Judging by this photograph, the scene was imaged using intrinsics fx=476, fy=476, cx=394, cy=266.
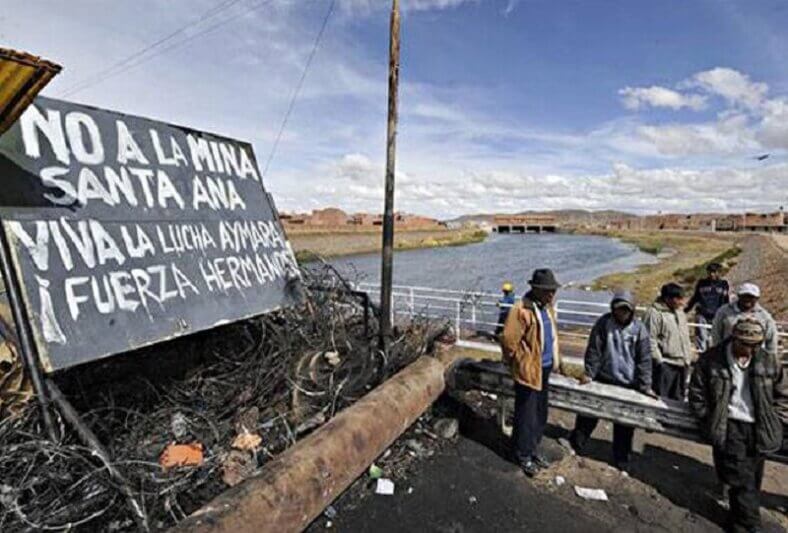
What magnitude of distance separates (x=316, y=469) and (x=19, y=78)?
268cm

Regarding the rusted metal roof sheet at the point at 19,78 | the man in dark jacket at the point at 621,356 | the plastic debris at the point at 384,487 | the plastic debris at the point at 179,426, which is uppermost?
the rusted metal roof sheet at the point at 19,78

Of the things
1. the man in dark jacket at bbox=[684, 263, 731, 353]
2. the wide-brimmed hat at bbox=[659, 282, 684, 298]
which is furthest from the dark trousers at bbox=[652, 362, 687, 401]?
the man in dark jacket at bbox=[684, 263, 731, 353]

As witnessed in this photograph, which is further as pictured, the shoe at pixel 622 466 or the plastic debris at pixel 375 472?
the shoe at pixel 622 466

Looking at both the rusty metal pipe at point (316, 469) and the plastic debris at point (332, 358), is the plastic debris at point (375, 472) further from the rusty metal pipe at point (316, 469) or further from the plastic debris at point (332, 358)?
the plastic debris at point (332, 358)

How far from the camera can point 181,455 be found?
3.39 metres

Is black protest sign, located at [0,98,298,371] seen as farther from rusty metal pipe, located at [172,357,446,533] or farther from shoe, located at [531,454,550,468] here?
shoe, located at [531,454,550,468]

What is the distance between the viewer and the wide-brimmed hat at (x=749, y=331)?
10.1 feet

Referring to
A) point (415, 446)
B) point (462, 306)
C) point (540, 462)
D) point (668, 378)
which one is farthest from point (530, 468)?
point (462, 306)

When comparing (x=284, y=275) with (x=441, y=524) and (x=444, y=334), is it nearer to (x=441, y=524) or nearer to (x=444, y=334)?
(x=444, y=334)

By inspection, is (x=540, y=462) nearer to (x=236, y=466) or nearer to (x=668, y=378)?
(x=668, y=378)

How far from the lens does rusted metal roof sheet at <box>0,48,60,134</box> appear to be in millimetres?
2268

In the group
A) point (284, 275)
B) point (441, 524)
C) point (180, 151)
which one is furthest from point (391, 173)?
point (441, 524)

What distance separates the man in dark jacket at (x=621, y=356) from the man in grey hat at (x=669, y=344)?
0.45 meters

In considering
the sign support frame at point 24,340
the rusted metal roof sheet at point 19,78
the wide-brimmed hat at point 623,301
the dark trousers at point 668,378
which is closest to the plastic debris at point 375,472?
the sign support frame at point 24,340
